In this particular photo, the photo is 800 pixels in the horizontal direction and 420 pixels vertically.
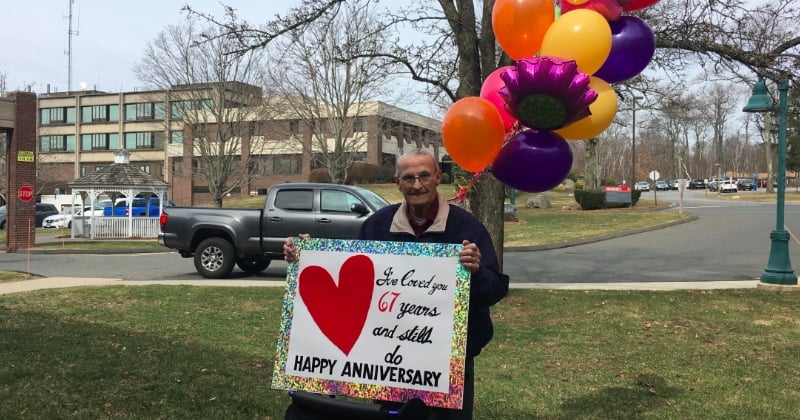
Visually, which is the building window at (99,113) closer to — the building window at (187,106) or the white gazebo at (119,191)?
the building window at (187,106)

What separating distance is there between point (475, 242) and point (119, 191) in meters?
27.1

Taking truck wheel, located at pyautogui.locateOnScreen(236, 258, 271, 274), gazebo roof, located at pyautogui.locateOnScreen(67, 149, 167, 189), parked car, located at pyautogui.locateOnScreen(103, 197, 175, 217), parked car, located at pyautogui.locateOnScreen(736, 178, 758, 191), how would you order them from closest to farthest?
truck wheel, located at pyautogui.locateOnScreen(236, 258, 271, 274)
gazebo roof, located at pyautogui.locateOnScreen(67, 149, 167, 189)
parked car, located at pyautogui.locateOnScreen(103, 197, 175, 217)
parked car, located at pyautogui.locateOnScreen(736, 178, 758, 191)

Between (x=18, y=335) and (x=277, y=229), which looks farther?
(x=277, y=229)

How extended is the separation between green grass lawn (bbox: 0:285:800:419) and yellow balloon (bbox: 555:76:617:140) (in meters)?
2.13

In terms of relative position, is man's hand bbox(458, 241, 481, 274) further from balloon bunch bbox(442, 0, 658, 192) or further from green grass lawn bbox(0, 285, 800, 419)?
green grass lawn bbox(0, 285, 800, 419)

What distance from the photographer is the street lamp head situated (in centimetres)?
964

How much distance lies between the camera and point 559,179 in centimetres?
369

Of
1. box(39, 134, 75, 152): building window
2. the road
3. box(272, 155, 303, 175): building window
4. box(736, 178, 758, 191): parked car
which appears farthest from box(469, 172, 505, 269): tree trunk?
box(736, 178, 758, 191): parked car

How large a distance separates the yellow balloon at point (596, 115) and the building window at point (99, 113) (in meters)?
74.0

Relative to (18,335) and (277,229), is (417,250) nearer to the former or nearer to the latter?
(18,335)

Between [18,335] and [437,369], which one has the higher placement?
[437,369]

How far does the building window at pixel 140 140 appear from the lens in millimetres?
66500

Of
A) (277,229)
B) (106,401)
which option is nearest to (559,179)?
(106,401)

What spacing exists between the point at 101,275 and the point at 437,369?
1210cm
